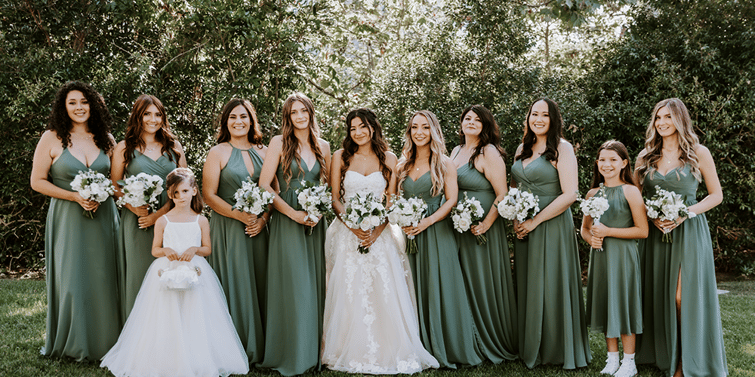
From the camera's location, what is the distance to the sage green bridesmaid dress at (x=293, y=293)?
4.98 metres

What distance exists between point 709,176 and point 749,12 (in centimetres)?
842

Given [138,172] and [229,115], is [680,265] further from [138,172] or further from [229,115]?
[138,172]

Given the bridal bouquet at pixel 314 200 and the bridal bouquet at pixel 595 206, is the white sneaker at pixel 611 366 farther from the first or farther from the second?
the bridal bouquet at pixel 314 200

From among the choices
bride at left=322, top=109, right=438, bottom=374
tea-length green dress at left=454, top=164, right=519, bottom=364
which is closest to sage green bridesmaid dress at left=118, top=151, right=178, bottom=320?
bride at left=322, top=109, right=438, bottom=374

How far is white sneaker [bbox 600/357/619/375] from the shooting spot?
496cm

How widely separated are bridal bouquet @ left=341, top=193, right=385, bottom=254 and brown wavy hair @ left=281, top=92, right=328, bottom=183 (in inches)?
22.7

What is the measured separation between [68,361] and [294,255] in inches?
91.5

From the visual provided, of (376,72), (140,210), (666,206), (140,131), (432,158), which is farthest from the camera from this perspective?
(376,72)

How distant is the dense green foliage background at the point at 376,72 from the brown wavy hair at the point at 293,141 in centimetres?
360

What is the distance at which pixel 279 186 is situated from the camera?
5.31 m

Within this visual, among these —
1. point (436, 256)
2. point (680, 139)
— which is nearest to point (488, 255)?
point (436, 256)

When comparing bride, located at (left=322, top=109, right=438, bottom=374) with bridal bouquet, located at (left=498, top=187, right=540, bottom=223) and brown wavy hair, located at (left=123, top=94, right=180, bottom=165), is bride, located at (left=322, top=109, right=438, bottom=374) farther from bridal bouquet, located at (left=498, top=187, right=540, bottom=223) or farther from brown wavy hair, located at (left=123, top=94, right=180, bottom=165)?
brown wavy hair, located at (left=123, top=94, right=180, bottom=165)

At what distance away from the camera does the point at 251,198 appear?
15.8ft

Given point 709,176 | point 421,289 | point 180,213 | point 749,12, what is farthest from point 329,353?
point 749,12
